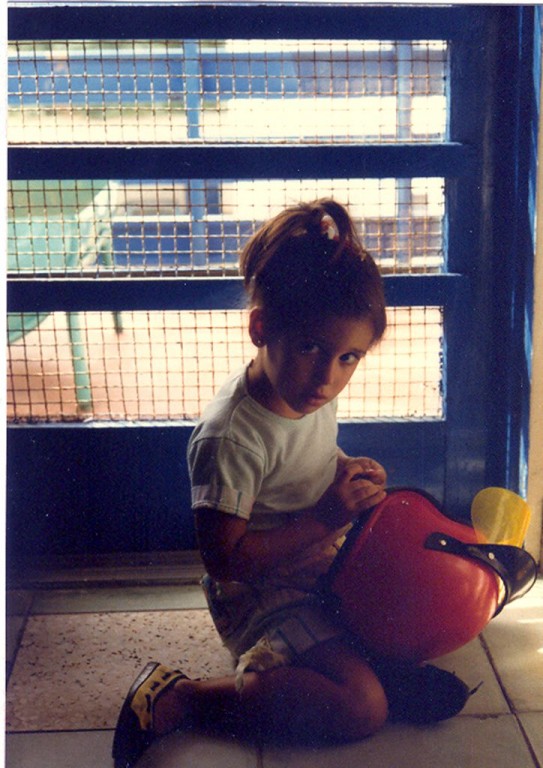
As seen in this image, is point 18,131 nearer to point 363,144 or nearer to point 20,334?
point 20,334

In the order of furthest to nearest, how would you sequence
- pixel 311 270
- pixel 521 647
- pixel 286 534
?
pixel 521 647 < pixel 286 534 < pixel 311 270

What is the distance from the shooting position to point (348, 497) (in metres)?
1.43

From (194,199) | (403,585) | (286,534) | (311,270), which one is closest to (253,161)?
(194,199)

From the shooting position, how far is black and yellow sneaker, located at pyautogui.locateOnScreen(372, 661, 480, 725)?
1.40 m

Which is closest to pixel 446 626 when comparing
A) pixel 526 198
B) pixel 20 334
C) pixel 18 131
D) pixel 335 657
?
pixel 335 657

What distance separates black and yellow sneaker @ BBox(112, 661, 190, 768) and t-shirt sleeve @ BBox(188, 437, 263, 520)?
282mm

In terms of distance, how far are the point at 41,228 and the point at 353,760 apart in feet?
3.12

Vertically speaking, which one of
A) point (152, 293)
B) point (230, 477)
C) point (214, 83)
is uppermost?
point (214, 83)

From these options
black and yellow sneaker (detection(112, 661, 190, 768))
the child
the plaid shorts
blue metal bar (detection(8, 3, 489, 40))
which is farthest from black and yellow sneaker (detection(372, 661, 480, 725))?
blue metal bar (detection(8, 3, 489, 40))

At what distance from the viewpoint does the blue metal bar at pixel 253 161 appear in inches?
56.3

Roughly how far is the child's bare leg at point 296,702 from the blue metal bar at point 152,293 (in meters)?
0.57

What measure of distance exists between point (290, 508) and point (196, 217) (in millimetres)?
482

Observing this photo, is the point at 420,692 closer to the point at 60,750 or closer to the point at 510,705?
the point at 510,705

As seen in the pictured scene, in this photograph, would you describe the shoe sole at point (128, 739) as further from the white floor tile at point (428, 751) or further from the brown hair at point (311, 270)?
the brown hair at point (311, 270)
